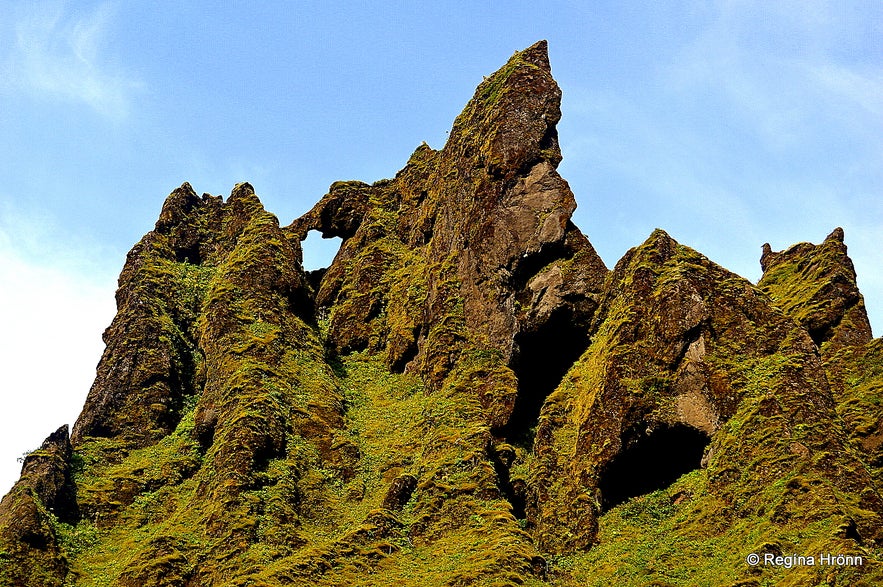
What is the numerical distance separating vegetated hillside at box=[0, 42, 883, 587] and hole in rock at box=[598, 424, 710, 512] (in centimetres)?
13

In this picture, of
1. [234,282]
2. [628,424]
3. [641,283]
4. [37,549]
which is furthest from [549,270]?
[37,549]

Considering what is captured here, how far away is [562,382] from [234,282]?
27428 mm

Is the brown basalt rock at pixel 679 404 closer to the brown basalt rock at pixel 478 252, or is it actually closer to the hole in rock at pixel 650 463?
the hole in rock at pixel 650 463

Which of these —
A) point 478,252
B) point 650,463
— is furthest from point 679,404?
point 478,252

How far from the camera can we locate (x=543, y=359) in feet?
192

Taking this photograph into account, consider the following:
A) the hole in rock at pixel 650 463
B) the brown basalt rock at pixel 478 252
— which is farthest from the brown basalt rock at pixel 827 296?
the hole in rock at pixel 650 463

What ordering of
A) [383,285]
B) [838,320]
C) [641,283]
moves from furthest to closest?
[383,285] → [838,320] → [641,283]

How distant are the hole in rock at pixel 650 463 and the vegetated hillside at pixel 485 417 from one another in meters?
0.13

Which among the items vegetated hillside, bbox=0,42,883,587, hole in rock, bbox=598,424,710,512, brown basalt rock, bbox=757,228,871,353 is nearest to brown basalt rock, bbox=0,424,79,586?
vegetated hillside, bbox=0,42,883,587

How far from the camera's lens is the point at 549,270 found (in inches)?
2309

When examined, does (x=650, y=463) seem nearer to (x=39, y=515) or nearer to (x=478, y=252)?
(x=478, y=252)

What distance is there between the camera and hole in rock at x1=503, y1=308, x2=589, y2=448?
186ft

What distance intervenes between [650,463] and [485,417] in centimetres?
1098

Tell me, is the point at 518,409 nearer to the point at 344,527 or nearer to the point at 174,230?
the point at 344,527
